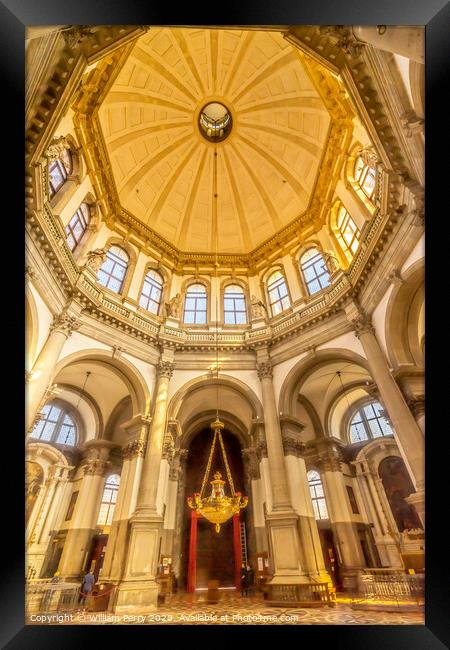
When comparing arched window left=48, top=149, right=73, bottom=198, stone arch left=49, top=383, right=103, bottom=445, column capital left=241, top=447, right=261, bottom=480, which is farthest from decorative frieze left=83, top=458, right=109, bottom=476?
arched window left=48, top=149, right=73, bottom=198

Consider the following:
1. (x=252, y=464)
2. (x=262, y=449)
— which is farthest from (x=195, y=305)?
(x=252, y=464)

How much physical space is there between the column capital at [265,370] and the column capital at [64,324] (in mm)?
7725

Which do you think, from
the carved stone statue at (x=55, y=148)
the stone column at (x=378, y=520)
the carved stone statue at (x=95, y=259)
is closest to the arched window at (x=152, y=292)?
the carved stone statue at (x=95, y=259)

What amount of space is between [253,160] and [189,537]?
785 inches

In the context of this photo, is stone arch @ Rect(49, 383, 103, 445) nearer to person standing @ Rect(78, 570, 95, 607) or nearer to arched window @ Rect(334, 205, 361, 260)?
person standing @ Rect(78, 570, 95, 607)

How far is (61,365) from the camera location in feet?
37.5

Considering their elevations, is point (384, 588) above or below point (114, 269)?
below

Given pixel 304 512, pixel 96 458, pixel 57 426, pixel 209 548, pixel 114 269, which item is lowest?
pixel 209 548

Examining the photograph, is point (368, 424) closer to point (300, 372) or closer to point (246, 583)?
point (300, 372)

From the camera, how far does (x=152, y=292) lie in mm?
16797

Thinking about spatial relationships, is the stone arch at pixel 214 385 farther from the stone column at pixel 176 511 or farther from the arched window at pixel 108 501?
the arched window at pixel 108 501

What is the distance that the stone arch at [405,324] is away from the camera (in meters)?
10.1

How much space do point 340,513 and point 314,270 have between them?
1086cm
